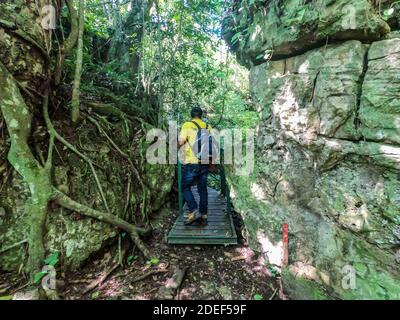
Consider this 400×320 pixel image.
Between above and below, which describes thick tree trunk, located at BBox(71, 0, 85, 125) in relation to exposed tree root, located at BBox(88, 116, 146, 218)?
above

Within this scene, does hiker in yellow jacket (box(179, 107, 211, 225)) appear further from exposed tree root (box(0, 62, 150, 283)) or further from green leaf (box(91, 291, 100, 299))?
exposed tree root (box(0, 62, 150, 283))

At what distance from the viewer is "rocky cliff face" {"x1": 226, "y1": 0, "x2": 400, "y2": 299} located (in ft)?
8.45

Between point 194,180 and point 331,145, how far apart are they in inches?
97.7

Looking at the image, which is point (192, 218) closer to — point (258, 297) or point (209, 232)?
point (209, 232)

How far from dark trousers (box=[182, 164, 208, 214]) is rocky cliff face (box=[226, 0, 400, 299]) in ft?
3.53

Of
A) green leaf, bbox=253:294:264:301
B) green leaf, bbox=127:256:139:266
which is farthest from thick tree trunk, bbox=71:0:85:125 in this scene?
green leaf, bbox=253:294:264:301

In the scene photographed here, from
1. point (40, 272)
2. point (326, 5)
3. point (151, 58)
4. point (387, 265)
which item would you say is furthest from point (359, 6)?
point (40, 272)

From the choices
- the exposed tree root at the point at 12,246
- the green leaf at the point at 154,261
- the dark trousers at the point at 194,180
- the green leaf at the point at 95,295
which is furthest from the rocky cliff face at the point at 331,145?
the exposed tree root at the point at 12,246

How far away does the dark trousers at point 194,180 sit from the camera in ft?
15.0

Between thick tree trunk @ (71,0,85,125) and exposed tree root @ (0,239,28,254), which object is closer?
exposed tree root @ (0,239,28,254)

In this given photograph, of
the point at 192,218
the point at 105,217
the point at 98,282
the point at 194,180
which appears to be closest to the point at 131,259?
the point at 98,282

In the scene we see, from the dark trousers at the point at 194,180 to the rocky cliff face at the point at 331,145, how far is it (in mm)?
1076

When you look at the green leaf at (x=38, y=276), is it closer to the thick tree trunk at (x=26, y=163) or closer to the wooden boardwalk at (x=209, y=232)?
the thick tree trunk at (x=26, y=163)

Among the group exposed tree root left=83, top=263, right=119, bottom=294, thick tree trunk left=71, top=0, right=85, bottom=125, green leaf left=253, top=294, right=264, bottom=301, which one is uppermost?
thick tree trunk left=71, top=0, right=85, bottom=125
